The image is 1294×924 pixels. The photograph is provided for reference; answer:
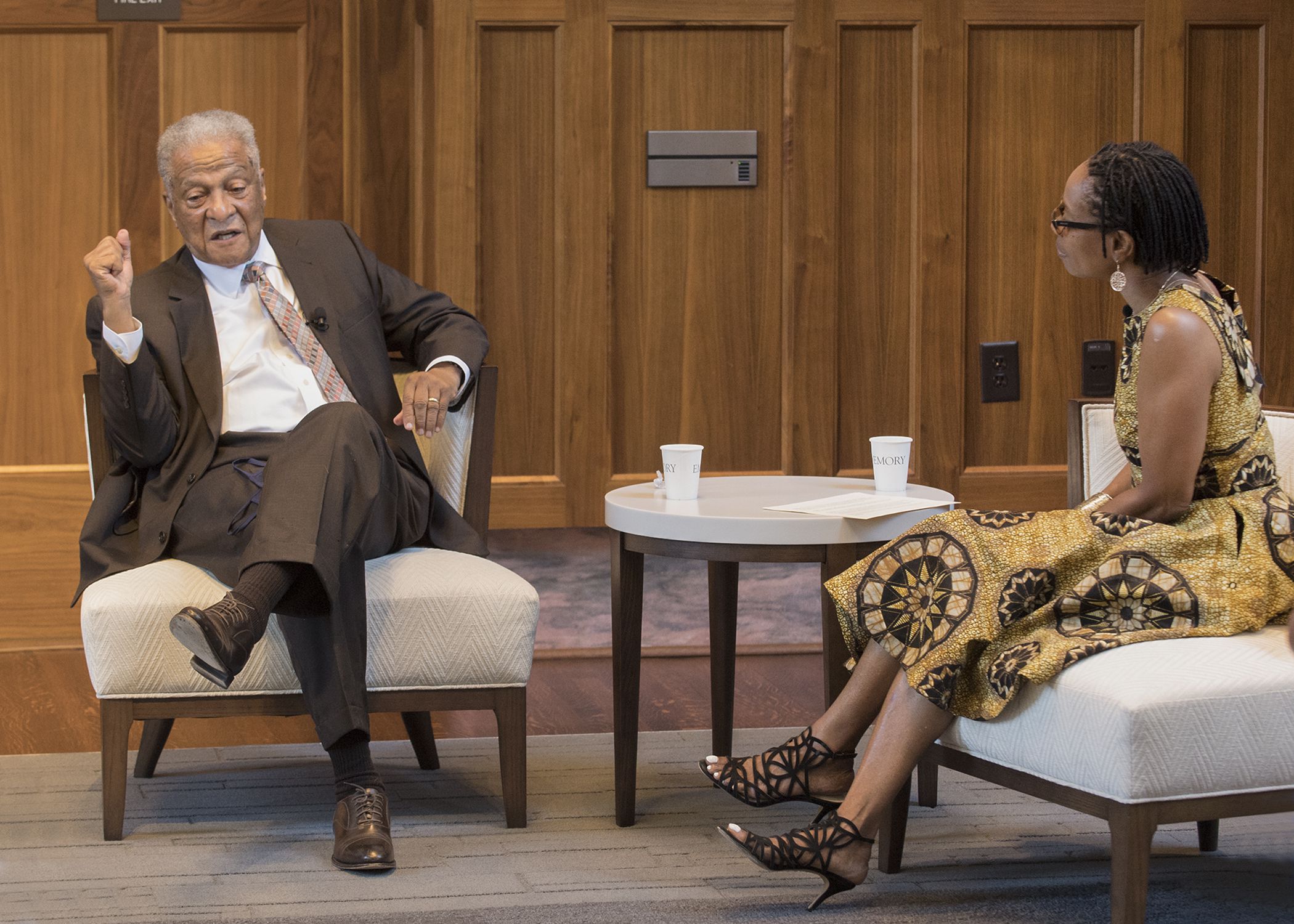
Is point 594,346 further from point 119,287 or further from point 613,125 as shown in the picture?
point 119,287

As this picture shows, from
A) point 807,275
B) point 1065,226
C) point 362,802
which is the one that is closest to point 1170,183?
point 1065,226

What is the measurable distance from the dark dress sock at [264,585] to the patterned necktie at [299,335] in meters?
0.55

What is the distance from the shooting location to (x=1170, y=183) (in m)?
1.99

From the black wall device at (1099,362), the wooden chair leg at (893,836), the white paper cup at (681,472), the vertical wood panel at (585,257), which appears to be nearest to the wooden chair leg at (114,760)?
the white paper cup at (681,472)

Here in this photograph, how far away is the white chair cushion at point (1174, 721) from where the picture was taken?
1685 millimetres

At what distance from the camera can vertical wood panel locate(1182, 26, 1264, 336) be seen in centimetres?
403

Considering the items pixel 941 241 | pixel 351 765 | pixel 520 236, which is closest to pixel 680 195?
pixel 520 236

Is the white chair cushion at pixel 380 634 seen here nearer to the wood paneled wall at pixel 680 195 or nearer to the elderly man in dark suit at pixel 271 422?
the elderly man in dark suit at pixel 271 422

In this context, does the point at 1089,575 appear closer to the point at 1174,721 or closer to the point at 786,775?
the point at 1174,721

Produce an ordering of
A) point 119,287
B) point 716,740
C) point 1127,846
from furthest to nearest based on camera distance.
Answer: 1. point 716,740
2. point 119,287
3. point 1127,846

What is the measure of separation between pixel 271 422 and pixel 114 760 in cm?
67

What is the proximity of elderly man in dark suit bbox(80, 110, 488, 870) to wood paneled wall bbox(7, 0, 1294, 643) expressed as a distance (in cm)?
110

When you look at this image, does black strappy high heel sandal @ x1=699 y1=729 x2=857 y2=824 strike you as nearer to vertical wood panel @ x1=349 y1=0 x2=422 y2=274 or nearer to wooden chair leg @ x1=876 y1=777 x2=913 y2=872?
wooden chair leg @ x1=876 y1=777 x2=913 y2=872

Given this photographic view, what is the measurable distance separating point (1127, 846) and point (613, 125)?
2678 millimetres
